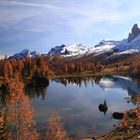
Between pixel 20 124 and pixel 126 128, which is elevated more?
pixel 20 124

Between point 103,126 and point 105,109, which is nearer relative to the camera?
point 103,126

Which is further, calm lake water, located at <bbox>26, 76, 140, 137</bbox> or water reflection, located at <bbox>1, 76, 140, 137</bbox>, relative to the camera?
calm lake water, located at <bbox>26, 76, 140, 137</bbox>

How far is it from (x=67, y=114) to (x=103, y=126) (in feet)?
64.2

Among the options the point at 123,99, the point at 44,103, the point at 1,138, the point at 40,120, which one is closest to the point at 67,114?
the point at 40,120

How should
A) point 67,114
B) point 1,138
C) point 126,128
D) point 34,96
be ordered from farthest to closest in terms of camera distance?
point 34,96 → point 67,114 → point 126,128 → point 1,138

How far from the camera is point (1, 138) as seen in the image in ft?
186

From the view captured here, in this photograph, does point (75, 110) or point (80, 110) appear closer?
point (75, 110)

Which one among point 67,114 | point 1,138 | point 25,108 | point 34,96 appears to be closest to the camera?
point 1,138

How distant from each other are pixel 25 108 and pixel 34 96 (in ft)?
292

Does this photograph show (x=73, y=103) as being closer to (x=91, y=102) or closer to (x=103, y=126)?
(x=91, y=102)

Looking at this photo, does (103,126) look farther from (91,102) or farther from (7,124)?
(91,102)

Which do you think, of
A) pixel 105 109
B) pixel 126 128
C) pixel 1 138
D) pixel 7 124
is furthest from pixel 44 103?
pixel 1 138

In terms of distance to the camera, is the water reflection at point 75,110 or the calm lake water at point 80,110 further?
the calm lake water at point 80,110

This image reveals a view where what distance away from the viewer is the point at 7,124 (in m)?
67.3
